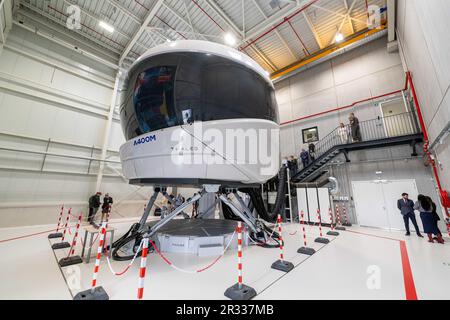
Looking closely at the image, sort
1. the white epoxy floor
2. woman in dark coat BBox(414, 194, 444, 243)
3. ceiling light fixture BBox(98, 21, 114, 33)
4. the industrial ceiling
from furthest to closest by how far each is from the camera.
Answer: ceiling light fixture BBox(98, 21, 114, 33) → the industrial ceiling → woman in dark coat BBox(414, 194, 444, 243) → the white epoxy floor

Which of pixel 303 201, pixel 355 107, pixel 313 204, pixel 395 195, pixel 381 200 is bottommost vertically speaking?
pixel 313 204

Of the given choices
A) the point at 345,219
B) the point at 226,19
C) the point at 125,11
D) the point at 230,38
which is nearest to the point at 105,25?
the point at 125,11

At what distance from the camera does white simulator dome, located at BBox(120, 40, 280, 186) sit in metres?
3.36

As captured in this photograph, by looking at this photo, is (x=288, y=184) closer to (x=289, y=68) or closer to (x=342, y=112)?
(x=342, y=112)

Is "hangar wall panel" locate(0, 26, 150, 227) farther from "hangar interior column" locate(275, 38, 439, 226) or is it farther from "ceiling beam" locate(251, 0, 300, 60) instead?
"hangar interior column" locate(275, 38, 439, 226)

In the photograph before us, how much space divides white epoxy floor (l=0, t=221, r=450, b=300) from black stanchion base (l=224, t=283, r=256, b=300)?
0.10 meters

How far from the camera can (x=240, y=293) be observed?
7.69 feet

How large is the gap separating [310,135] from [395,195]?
5313mm

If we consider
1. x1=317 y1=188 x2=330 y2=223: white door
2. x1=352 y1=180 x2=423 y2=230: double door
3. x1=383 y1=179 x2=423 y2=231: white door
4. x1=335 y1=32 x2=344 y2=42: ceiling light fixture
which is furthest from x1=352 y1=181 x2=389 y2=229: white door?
x1=335 y1=32 x2=344 y2=42: ceiling light fixture

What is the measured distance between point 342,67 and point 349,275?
12.6 metres

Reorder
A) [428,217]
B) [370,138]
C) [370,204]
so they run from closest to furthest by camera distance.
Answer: [428,217], [370,204], [370,138]

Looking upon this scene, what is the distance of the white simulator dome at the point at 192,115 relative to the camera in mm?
3357

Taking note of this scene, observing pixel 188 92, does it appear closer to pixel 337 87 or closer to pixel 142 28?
pixel 142 28
